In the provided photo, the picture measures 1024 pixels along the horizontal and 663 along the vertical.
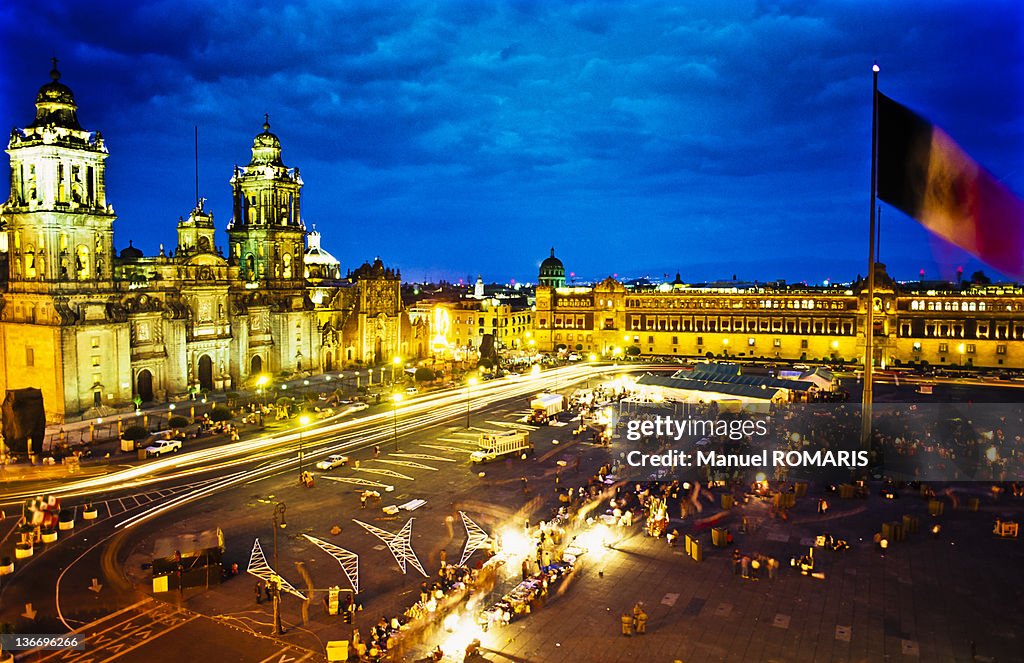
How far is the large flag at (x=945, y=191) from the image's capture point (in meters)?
25.8

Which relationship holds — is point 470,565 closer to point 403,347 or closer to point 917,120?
point 917,120

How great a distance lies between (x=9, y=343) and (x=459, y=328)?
7214 centimetres

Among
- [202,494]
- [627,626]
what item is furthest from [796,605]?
[202,494]

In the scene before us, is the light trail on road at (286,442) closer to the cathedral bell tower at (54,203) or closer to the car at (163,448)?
the car at (163,448)

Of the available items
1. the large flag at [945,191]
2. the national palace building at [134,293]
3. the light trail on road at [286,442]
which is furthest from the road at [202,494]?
the large flag at [945,191]

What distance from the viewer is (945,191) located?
95.7 feet

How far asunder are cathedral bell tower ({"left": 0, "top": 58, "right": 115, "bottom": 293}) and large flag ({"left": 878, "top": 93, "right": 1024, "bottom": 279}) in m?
65.0

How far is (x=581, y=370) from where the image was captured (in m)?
106

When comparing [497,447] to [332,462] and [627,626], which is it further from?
[627,626]

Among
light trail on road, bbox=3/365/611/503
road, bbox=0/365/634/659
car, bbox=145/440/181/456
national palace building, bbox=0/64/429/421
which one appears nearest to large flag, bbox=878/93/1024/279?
road, bbox=0/365/634/659

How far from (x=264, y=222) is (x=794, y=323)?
8183cm

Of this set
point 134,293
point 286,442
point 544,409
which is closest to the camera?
point 286,442

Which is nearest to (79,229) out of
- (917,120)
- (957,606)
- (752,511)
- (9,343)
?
(9,343)

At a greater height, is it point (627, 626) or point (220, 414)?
point (220, 414)
